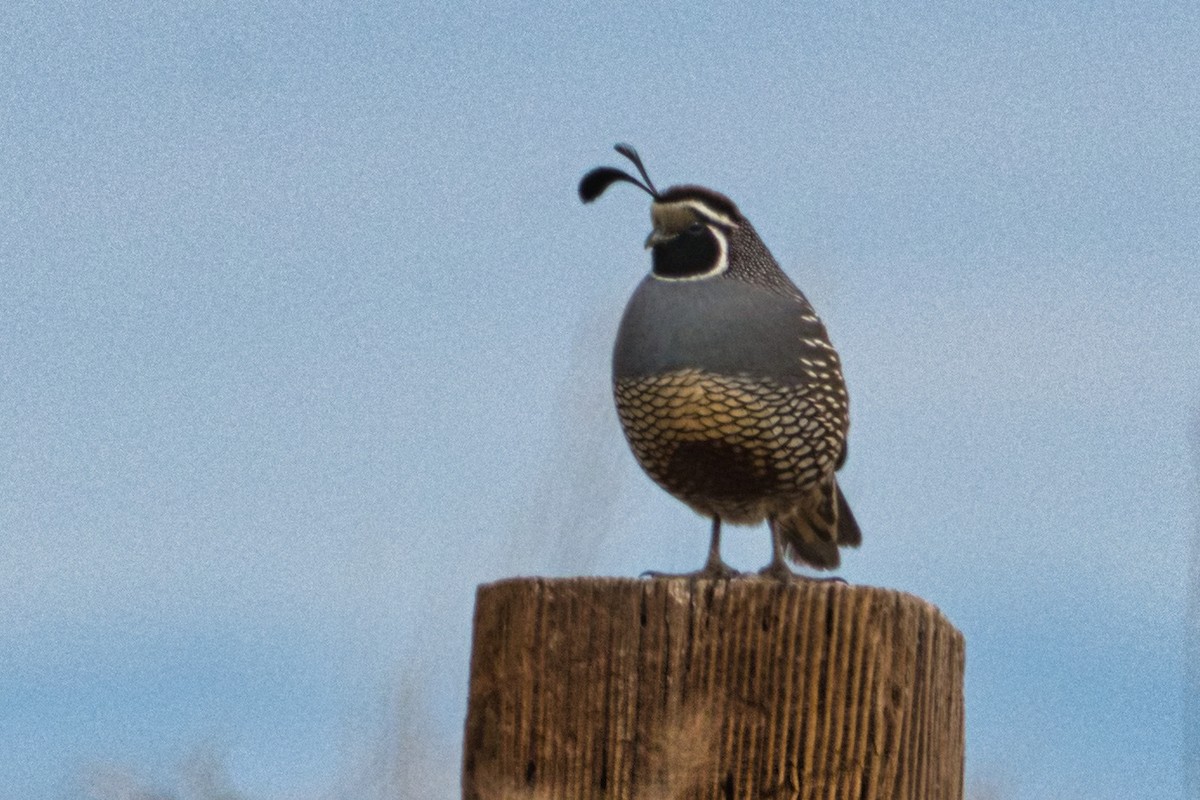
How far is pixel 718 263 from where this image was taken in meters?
6.16


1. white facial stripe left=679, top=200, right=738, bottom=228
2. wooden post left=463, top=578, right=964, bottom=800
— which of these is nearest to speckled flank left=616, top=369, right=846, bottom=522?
white facial stripe left=679, top=200, right=738, bottom=228

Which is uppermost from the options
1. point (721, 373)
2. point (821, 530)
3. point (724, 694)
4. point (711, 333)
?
point (711, 333)

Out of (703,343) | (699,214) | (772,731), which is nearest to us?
(772,731)

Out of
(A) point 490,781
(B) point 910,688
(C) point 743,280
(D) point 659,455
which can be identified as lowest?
(A) point 490,781

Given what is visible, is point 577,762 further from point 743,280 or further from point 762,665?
point 743,280

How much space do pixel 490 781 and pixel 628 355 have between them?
2449 mm

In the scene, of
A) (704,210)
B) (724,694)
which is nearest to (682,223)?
(704,210)

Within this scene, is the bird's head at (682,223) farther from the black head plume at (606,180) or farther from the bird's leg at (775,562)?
the bird's leg at (775,562)

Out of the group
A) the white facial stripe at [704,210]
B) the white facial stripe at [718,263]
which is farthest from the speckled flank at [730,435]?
the white facial stripe at [704,210]

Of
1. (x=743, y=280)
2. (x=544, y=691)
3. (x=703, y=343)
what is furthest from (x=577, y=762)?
(x=743, y=280)

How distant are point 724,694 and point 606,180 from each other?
3150 millimetres

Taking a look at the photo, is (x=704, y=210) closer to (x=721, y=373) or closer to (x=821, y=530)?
(x=721, y=373)

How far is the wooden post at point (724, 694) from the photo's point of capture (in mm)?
3414

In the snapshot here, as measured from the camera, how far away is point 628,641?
3482mm
